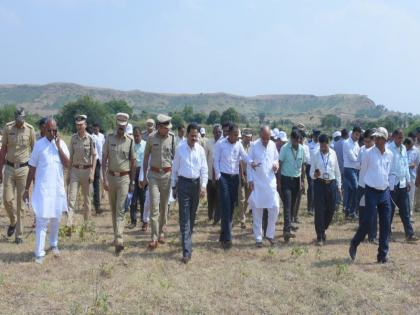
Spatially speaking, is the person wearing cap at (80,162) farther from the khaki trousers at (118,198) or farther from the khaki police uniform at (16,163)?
the khaki trousers at (118,198)

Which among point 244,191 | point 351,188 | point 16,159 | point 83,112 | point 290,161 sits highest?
point 83,112

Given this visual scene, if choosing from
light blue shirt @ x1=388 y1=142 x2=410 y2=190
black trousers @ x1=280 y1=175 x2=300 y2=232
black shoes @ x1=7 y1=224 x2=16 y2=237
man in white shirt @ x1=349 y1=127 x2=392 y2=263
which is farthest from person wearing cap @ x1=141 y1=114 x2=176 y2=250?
light blue shirt @ x1=388 y1=142 x2=410 y2=190

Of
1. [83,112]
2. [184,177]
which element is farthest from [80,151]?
[83,112]

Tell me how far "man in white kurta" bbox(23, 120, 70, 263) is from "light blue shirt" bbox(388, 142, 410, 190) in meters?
5.51

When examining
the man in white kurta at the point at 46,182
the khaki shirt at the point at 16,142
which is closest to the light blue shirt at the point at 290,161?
the man in white kurta at the point at 46,182

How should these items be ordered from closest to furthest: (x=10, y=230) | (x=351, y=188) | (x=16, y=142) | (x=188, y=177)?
(x=188, y=177), (x=16, y=142), (x=10, y=230), (x=351, y=188)

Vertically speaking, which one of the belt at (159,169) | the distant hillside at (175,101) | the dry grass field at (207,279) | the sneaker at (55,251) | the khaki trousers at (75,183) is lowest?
the dry grass field at (207,279)

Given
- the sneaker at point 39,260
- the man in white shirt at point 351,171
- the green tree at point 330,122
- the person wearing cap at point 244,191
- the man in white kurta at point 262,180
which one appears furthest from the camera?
the green tree at point 330,122

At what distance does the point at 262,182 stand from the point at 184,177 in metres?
1.47

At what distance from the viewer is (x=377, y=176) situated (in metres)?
7.24

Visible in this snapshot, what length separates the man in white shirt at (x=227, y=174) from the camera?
8016 millimetres

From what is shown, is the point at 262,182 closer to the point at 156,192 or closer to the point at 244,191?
the point at 156,192

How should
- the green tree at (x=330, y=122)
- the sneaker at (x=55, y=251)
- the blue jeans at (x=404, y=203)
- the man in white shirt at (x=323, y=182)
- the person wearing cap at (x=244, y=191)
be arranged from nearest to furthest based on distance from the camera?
the sneaker at (x=55, y=251)
the man in white shirt at (x=323, y=182)
the blue jeans at (x=404, y=203)
the person wearing cap at (x=244, y=191)
the green tree at (x=330, y=122)

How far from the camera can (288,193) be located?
8633mm
